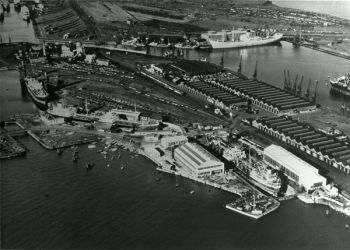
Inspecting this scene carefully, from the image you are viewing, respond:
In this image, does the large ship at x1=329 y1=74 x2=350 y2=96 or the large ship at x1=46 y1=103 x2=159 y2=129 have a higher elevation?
the large ship at x1=329 y1=74 x2=350 y2=96

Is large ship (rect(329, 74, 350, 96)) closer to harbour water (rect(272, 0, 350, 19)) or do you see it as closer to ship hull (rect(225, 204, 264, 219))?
ship hull (rect(225, 204, 264, 219))

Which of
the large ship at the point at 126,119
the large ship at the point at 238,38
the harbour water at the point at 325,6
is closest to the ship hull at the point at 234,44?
the large ship at the point at 238,38

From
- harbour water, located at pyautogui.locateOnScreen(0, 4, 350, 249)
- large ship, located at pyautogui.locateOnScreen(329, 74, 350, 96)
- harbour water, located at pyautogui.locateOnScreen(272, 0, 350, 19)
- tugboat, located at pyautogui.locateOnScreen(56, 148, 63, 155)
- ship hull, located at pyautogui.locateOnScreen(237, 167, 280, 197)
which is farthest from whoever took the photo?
harbour water, located at pyautogui.locateOnScreen(272, 0, 350, 19)

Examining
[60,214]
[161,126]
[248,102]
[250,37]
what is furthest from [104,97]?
[250,37]

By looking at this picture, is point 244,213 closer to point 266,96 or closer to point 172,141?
point 172,141

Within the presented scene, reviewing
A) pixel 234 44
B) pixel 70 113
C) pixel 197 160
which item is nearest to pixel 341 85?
pixel 197 160

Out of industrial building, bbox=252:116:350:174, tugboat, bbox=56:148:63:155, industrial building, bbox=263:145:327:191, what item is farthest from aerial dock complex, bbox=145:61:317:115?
tugboat, bbox=56:148:63:155

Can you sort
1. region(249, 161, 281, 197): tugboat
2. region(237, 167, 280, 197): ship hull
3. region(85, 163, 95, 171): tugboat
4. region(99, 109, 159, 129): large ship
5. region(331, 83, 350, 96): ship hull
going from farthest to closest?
region(331, 83, 350, 96): ship hull, region(99, 109, 159, 129): large ship, region(85, 163, 95, 171): tugboat, region(249, 161, 281, 197): tugboat, region(237, 167, 280, 197): ship hull
